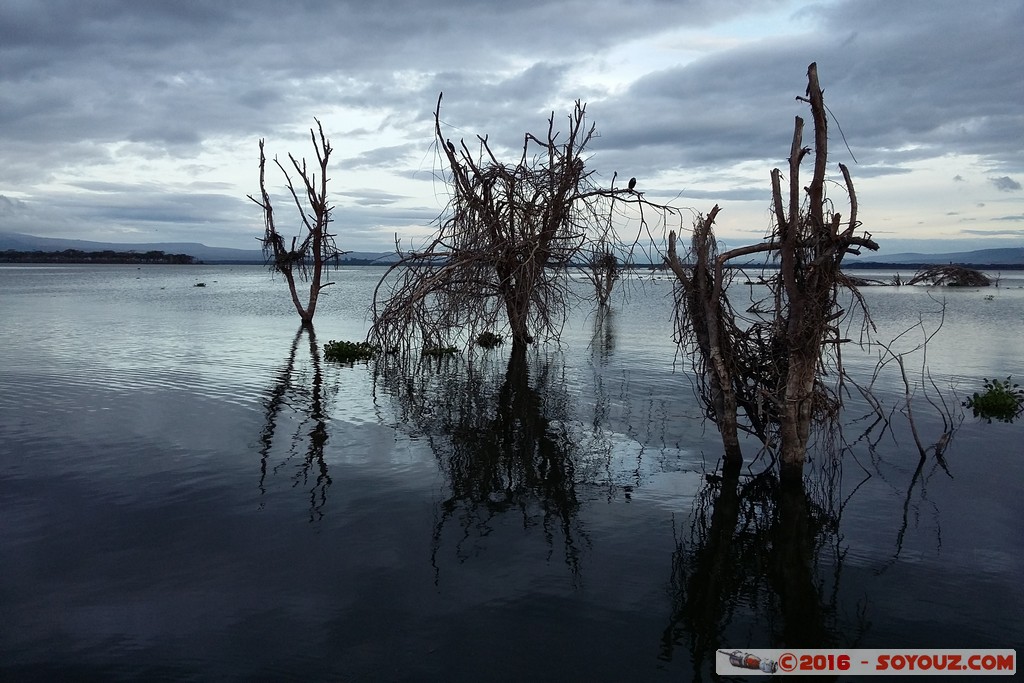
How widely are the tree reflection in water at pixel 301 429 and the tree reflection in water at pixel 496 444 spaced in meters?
1.62

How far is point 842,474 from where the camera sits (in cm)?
1109

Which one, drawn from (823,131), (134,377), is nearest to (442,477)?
(823,131)

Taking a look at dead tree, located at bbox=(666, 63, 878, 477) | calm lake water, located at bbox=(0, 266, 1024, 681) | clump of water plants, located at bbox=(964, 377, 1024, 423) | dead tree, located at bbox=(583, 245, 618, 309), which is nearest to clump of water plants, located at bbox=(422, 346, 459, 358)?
calm lake water, located at bbox=(0, 266, 1024, 681)

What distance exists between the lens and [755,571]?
309 inches

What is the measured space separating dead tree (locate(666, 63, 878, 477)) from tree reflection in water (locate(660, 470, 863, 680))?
77 cm

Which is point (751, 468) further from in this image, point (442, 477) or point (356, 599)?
point (356, 599)

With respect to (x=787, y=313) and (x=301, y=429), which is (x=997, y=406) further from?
(x=301, y=429)

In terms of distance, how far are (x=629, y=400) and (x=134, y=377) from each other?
11.8 metres

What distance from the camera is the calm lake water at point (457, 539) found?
20.3 feet

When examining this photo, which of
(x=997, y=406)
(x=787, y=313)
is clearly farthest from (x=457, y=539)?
(x=997, y=406)

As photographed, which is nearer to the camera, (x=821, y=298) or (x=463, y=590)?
(x=463, y=590)

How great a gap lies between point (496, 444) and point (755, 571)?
17.7ft

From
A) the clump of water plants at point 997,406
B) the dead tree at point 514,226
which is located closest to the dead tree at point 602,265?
the dead tree at point 514,226

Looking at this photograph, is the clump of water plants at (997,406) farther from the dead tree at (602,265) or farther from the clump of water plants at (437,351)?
the clump of water plants at (437,351)
